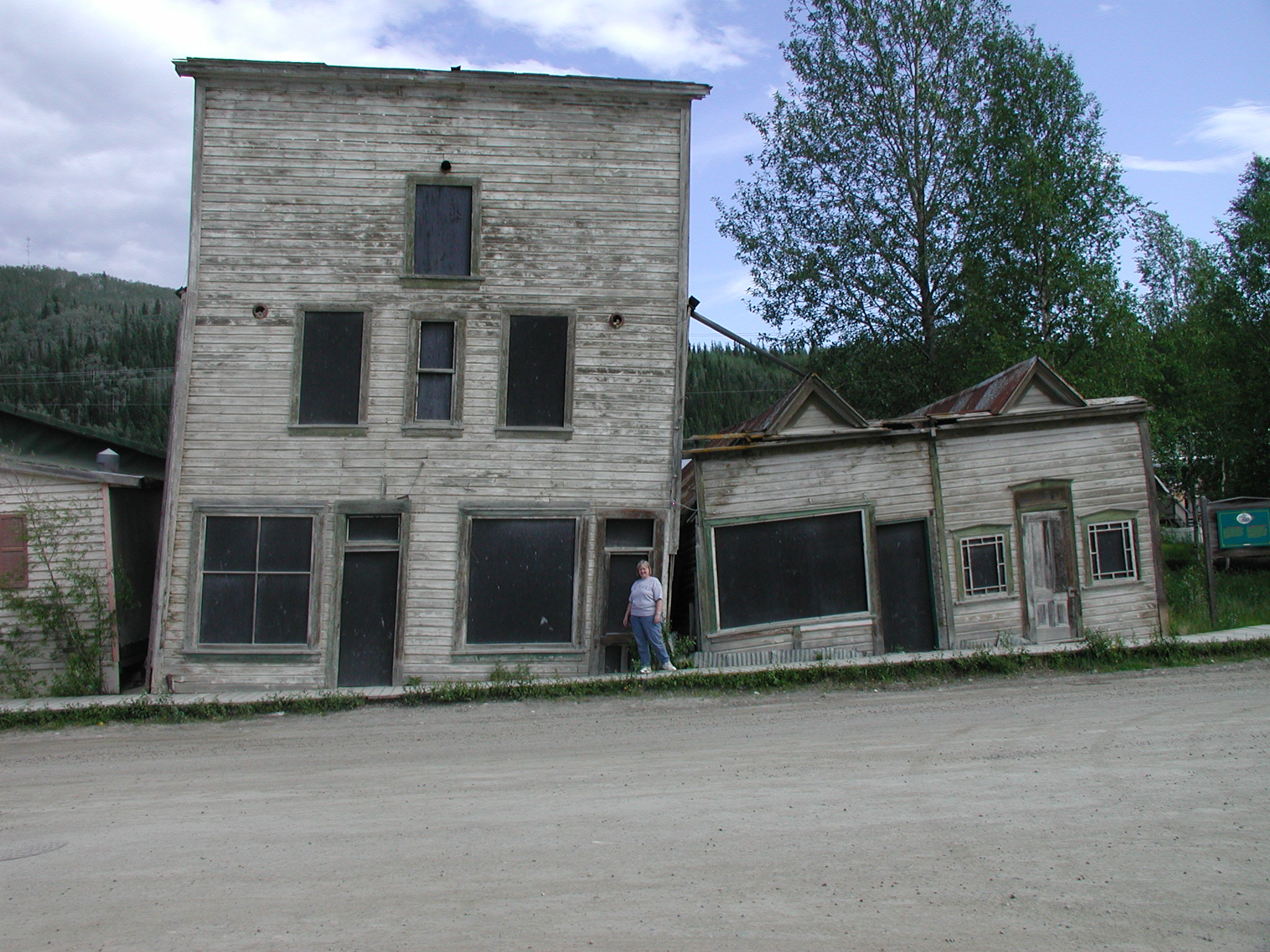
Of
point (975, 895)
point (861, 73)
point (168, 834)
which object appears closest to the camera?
point (975, 895)

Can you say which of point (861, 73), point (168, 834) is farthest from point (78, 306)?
point (168, 834)

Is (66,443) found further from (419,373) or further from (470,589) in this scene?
(470,589)

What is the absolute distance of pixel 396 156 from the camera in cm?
1262

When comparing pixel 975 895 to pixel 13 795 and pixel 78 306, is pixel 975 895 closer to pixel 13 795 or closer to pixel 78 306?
pixel 13 795

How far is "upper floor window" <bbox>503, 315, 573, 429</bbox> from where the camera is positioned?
1252cm

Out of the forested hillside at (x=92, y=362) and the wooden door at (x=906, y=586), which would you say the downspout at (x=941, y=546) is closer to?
the wooden door at (x=906, y=586)

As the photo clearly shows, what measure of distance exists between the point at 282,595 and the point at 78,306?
13275 cm

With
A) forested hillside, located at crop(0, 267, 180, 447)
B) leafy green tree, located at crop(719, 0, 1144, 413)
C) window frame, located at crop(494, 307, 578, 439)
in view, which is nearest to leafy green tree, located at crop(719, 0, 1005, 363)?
leafy green tree, located at crop(719, 0, 1144, 413)

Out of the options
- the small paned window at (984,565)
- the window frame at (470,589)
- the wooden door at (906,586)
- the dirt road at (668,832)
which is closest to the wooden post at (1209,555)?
the small paned window at (984,565)

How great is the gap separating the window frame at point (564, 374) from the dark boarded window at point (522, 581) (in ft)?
4.43

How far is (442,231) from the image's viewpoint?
41.6 ft

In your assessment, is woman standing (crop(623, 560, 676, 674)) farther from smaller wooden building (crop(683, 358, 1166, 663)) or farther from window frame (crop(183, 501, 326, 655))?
window frame (crop(183, 501, 326, 655))

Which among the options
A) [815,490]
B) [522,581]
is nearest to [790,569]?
[815,490]

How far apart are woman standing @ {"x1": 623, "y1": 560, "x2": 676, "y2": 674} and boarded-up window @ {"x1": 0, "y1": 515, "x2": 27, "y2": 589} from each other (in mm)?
8736
